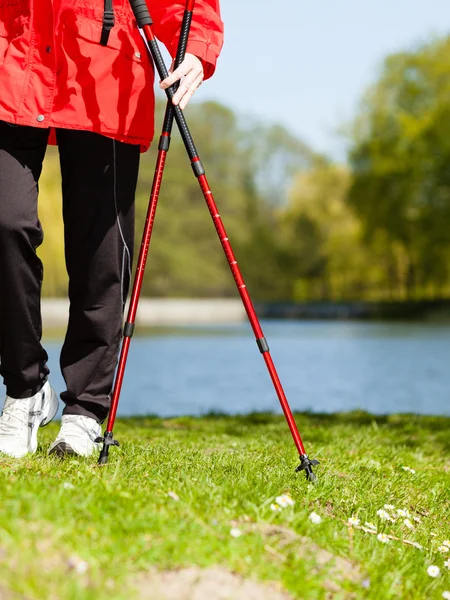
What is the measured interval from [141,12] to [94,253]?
1.00 m

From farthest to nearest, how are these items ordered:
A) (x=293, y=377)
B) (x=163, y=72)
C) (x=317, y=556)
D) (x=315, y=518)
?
(x=293, y=377), (x=163, y=72), (x=315, y=518), (x=317, y=556)

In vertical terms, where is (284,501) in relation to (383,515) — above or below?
above

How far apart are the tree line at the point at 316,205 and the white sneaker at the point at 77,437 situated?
89.6 feet

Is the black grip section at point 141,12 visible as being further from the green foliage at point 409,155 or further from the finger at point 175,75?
the green foliage at point 409,155

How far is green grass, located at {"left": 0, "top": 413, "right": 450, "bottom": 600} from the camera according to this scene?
2.42 m

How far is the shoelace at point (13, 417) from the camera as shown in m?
3.72

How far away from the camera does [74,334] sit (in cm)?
386

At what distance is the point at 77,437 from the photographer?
12.2ft

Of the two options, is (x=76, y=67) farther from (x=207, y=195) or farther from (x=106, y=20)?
(x=207, y=195)

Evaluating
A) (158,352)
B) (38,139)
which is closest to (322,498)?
(38,139)

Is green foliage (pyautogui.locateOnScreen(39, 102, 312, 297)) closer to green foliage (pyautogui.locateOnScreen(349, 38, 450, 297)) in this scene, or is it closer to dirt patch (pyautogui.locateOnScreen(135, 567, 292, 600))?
green foliage (pyautogui.locateOnScreen(349, 38, 450, 297))

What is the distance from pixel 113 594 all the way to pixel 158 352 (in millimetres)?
21542

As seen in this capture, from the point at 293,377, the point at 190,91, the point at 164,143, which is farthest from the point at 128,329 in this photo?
the point at 293,377

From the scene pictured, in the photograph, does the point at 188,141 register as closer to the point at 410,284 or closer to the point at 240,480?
the point at 240,480
